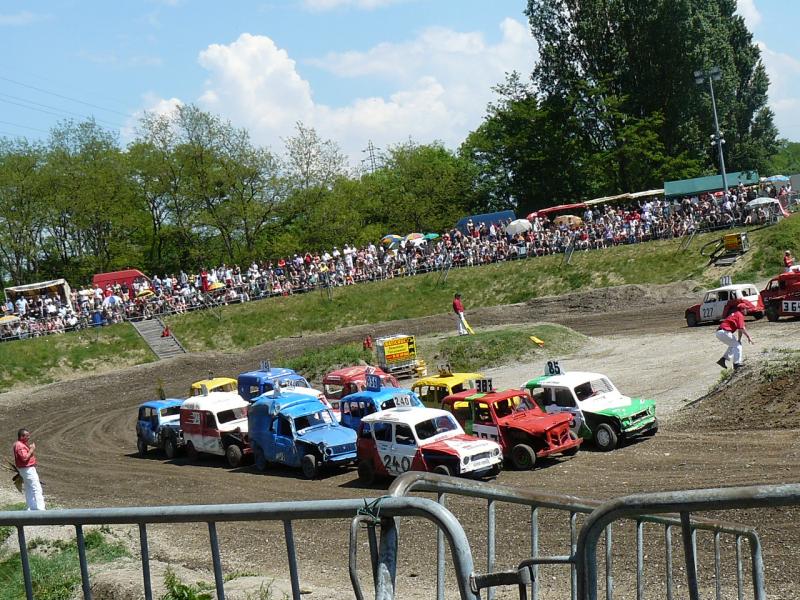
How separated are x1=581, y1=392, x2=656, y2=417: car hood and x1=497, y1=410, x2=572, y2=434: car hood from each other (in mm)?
783

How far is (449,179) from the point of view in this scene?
76.9 m

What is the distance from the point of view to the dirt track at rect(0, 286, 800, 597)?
41.0 feet

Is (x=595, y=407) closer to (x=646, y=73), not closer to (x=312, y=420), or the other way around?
(x=312, y=420)

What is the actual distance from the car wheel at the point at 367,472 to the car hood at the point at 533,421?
283cm

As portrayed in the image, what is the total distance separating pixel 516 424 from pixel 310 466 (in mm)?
4673

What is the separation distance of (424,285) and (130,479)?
2883 centimetres

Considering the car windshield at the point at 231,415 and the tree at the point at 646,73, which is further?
the tree at the point at 646,73

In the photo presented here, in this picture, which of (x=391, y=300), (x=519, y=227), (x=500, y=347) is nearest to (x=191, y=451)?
(x=500, y=347)

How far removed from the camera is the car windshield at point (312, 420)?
2025 centimetres

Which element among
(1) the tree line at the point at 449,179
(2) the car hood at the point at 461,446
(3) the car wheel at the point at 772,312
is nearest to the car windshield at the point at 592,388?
(2) the car hood at the point at 461,446

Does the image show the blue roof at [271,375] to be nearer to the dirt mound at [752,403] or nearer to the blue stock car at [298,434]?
the blue stock car at [298,434]

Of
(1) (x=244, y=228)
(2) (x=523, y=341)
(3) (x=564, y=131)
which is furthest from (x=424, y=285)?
(3) (x=564, y=131)

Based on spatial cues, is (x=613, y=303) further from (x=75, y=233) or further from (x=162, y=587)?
(x=75, y=233)

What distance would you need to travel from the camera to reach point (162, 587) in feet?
29.8
